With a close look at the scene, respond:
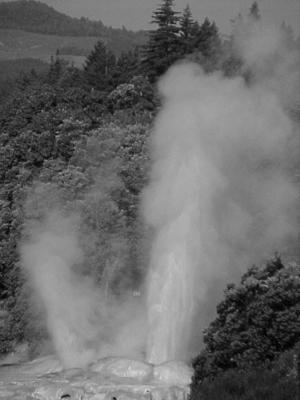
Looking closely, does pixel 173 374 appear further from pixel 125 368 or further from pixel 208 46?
pixel 208 46

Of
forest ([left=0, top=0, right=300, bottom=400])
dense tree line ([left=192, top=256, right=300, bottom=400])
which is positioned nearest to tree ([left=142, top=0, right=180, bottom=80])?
forest ([left=0, top=0, right=300, bottom=400])

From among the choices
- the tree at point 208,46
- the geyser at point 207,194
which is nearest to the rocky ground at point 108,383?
the geyser at point 207,194

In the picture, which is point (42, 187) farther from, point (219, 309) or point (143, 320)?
point (219, 309)

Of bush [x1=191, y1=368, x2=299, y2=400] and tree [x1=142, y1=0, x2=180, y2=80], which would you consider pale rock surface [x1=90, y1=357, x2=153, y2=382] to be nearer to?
bush [x1=191, y1=368, x2=299, y2=400]

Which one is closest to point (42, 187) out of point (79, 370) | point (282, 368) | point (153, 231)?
point (153, 231)

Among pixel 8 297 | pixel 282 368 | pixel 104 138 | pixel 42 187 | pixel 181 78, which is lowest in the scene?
pixel 282 368

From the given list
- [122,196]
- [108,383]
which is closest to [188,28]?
[122,196]

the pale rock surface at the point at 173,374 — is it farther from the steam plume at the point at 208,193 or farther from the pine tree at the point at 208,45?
the pine tree at the point at 208,45
